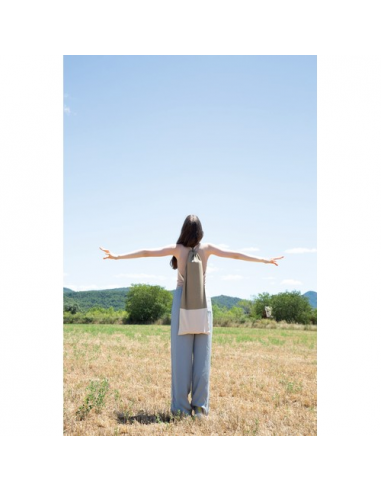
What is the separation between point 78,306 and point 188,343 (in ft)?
137

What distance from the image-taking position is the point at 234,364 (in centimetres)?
1090

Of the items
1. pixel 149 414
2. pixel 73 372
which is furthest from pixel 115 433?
pixel 73 372

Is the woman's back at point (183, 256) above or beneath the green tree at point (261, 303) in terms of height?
above

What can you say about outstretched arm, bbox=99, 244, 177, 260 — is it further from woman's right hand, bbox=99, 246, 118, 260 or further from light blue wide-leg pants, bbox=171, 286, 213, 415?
light blue wide-leg pants, bbox=171, 286, 213, 415

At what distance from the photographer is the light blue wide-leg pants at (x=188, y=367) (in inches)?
227

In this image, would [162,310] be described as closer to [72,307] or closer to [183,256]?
[72,307]

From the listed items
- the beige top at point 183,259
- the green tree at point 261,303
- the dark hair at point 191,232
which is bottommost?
the green tree at point 261,303

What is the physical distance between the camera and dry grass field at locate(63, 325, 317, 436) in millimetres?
5301

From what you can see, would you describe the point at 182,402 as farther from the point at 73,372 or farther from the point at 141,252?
the point at 73,372

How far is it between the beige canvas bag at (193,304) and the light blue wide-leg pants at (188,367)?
9 centimetres

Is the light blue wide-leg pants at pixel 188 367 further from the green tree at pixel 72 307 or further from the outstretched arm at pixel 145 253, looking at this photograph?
the green tree at pixel 72 307

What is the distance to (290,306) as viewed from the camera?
5084 cm

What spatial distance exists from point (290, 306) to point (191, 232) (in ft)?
154

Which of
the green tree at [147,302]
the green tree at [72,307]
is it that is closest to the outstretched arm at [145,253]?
the green tree at [147,302]
